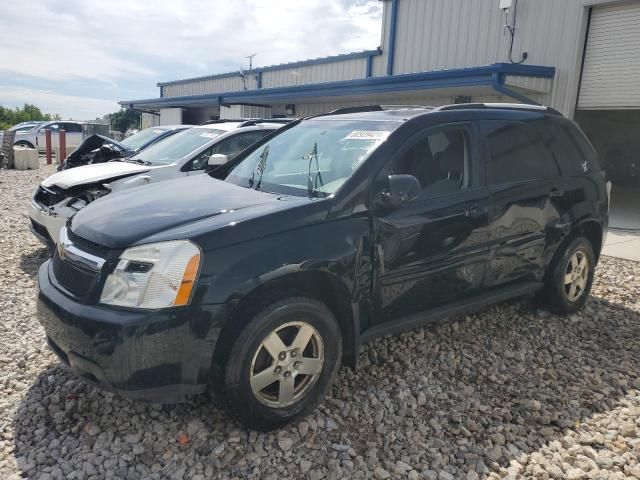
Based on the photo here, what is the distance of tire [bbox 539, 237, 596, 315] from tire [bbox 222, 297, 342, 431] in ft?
7.96

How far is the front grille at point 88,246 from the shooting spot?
2.72 metres

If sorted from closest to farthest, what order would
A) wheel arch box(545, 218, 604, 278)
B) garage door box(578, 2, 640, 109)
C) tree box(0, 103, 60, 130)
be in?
wheel arch box(545, 218, 604, 278), garage door box(578, 2, 640, 109), tree box(0, 103, 60, 130)

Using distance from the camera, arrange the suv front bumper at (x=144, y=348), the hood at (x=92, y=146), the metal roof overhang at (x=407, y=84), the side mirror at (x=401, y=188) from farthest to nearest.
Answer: the metal roof overhang at (x=407, y=84)
the hood at (x=92, y=146)
the side mirror at (x=401, y=188)
the suv front bumper at (x=144, y=348)

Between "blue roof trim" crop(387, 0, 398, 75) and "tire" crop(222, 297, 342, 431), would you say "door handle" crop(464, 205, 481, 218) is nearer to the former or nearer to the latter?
"tire" crop(222, 297, 342, 431)

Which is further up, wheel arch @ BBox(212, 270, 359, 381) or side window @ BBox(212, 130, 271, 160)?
side window @ BBox(212, 130, 271, 160)

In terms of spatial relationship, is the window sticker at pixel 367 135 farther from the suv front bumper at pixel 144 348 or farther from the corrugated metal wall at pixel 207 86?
the corrugated metal wall at pixel 207 86

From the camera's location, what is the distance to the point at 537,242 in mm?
4172

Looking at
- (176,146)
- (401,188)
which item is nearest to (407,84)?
(176,146)

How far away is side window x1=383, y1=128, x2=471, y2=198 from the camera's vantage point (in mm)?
3430

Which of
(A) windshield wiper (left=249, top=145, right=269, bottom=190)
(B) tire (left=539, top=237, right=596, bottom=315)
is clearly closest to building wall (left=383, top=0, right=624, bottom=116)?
(B) tire (left=539, top=237, right=596, bottom=315)

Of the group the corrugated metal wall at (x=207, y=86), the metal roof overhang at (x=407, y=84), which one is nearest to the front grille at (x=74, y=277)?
the metal roof overhang at (x=407, y=84)

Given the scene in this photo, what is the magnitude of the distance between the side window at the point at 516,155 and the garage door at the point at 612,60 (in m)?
7.62

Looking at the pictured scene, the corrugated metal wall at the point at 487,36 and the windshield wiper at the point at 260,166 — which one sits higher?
the corrugated metal wall at the point at 487,36

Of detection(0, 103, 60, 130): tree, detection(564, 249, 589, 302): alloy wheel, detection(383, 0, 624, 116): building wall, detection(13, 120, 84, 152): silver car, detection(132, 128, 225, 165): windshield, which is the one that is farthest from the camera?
detection(0, 103, 60, 130): tree
